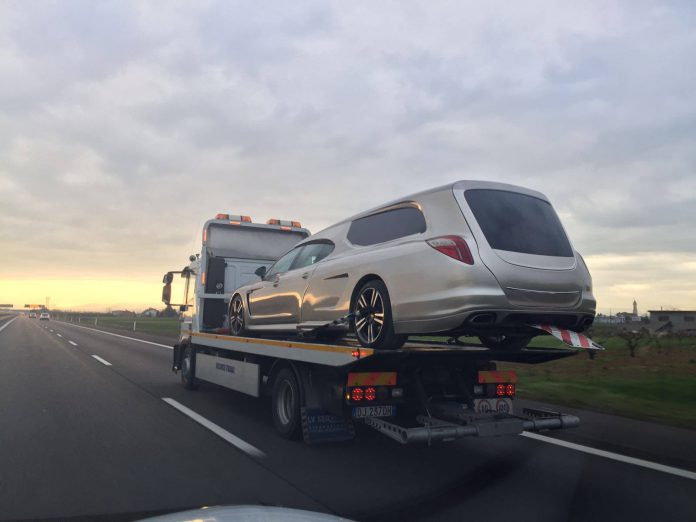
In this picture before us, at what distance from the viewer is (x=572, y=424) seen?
598cm

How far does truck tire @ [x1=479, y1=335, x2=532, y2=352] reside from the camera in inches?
251

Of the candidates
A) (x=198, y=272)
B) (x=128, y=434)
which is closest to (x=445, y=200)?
(x=128, y=434)

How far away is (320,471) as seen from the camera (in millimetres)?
5566

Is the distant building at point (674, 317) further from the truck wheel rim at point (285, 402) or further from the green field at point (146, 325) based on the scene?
the truck wheel rim at point (285, 402)

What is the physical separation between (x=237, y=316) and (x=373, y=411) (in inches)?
178

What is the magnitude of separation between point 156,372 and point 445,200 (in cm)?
1057

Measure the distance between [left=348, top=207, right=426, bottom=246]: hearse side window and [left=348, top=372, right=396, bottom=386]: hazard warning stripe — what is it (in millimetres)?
1427

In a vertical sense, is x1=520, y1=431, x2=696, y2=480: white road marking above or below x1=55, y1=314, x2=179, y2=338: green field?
below

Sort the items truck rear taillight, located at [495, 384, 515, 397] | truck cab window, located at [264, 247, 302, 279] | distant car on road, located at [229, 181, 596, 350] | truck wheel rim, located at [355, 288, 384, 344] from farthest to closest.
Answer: truck cab window, located at [264, 247, 302, 279] < truck rear taillight, located at [495, 384, 515, 397] < truck wheel rim, located at [355, 288, 384, 344] < distant car on road, located at [229, 181, 596, 350]

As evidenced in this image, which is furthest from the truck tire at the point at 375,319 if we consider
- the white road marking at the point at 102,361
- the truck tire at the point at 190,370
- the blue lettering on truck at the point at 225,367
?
the white road marking at the point at 102,361

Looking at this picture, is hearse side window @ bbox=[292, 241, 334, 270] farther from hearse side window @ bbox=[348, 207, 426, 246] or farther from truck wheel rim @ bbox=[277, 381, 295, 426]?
truck wheel rim @ bbox=[277, 381, 295, 426]

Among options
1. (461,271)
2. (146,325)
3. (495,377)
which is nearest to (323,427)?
(495,377)

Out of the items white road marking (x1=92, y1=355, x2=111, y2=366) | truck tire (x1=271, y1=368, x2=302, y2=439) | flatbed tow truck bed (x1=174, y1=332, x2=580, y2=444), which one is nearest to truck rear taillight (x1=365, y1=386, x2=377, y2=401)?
flatbed tow truck bed (x1=174, y1=332, x2=580, y2=444)

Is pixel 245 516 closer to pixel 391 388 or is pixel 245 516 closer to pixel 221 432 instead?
pixel 391 388
